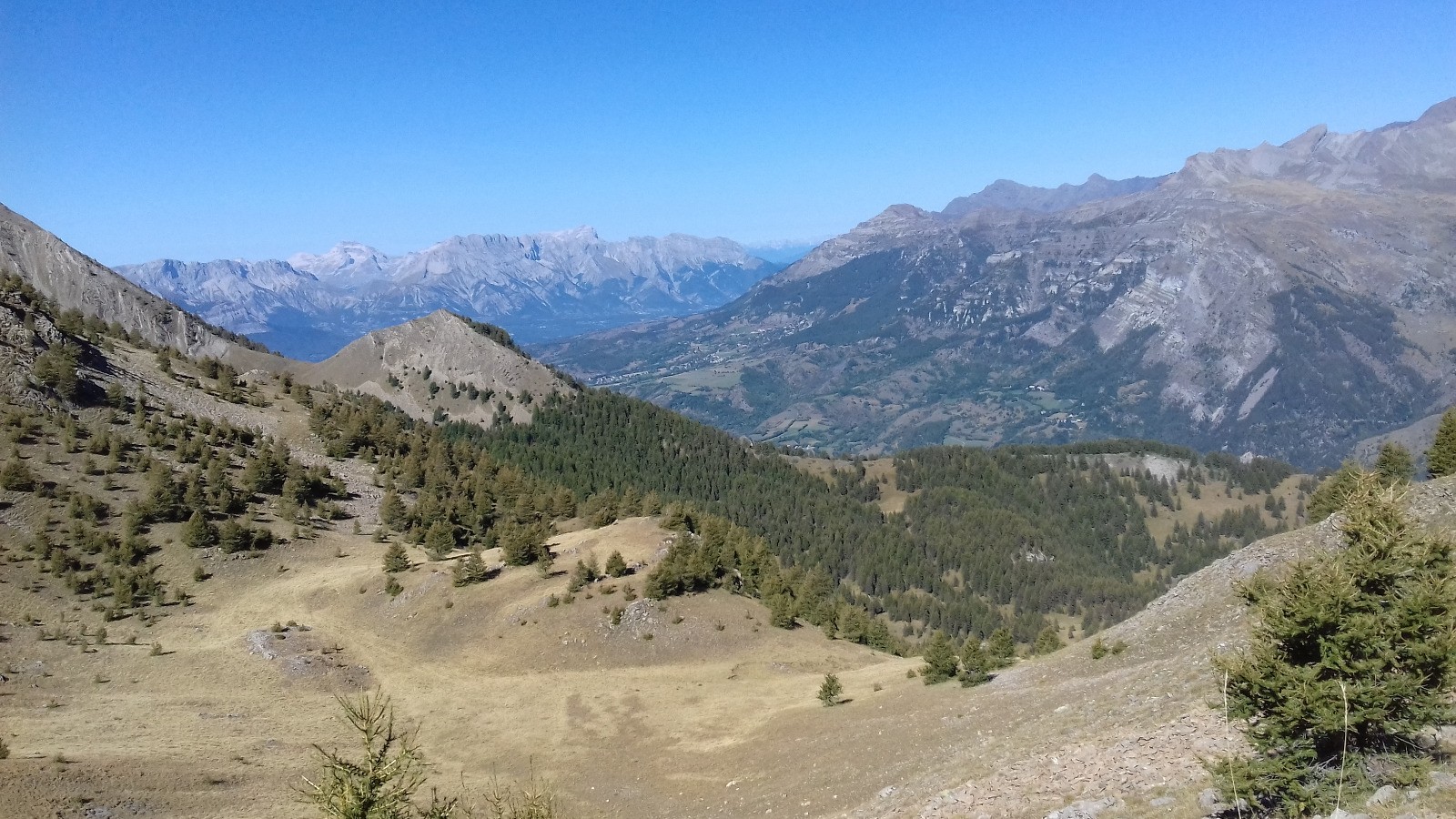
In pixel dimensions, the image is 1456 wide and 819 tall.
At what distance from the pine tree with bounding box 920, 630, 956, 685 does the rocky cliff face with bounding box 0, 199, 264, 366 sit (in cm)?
18023

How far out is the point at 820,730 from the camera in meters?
38.7

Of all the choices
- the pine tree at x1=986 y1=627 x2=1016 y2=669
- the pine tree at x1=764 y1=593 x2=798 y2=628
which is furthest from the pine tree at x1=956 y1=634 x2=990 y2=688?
the pine tree at x1=764 y1=593 x2=798 y2=628

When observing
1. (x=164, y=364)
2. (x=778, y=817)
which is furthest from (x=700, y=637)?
(x=164, y=364)

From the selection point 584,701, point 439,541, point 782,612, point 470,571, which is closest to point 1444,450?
point 782,612

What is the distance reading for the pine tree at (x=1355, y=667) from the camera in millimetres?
15383

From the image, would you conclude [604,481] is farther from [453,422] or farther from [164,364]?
[164,364]

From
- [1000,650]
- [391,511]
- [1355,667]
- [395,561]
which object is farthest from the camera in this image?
[391,511]

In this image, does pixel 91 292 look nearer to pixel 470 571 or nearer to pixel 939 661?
pixel 470 571

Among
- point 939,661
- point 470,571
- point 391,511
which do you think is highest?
point 391,511

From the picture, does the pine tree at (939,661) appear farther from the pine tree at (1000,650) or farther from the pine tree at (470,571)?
the pine tree at (470,571)

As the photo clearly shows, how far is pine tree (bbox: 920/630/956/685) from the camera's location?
43188 millimetres

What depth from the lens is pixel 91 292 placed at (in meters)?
181

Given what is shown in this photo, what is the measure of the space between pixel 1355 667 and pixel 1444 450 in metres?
66.9

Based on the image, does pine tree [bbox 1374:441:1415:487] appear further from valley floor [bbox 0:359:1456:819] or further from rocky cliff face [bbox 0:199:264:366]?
rocky cliff face [bbox 0:199:264:366]
